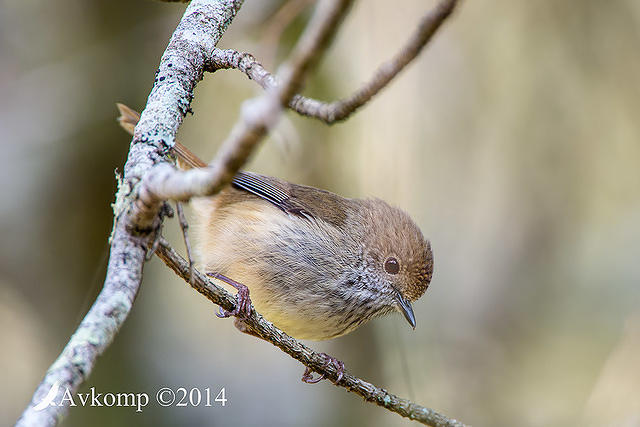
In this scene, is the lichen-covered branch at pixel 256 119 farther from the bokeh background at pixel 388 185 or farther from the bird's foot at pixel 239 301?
the bokeh background at pixel 388 185

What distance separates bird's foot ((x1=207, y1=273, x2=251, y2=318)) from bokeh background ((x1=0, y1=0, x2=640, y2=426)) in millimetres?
1320

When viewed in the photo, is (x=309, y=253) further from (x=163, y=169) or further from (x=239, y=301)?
(x=163, y=169)

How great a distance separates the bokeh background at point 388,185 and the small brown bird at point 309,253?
26.5 inches

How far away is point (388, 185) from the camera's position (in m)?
4.43

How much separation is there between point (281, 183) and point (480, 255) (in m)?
3.40

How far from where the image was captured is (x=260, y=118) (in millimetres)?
1229

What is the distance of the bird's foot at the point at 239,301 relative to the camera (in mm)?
2587

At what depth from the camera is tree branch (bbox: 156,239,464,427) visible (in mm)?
2312

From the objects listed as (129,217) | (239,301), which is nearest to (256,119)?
(129,217)

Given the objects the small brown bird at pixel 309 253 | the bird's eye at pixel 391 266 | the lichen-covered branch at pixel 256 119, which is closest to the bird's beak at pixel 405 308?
the small brown bird at pixel 309 253

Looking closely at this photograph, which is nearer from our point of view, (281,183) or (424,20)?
(424,20)

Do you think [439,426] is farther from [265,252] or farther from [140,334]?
[140,334]

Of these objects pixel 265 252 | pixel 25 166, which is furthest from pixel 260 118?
pixel 25 166

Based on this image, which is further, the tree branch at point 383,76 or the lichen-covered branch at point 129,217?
the tree branch at point 383,76
